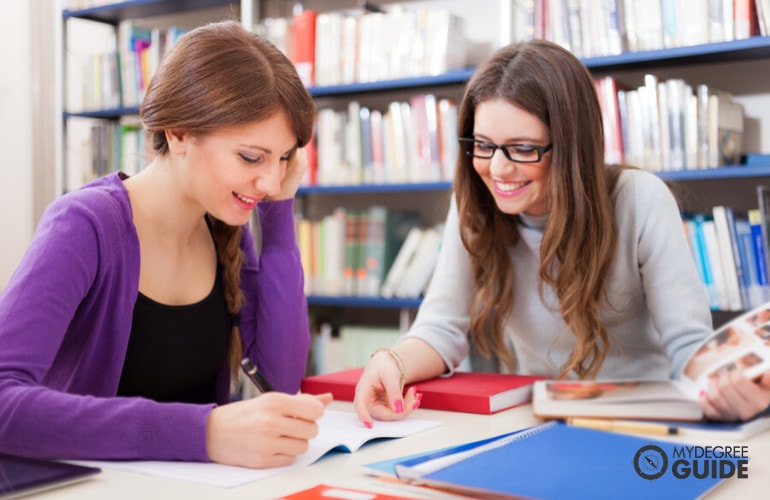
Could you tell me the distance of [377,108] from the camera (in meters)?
3.25

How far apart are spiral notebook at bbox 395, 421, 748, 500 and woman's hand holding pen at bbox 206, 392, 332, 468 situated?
0.43 ft

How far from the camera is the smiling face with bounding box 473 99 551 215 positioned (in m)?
1.48

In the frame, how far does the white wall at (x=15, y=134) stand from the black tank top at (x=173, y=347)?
258 centimetres

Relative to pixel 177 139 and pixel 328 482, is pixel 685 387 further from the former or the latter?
pixel 177 139

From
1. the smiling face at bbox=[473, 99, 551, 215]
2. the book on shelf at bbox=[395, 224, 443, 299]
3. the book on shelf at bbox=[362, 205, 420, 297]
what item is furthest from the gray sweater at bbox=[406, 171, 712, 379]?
the book on shelf at bbox=[362, 205, 420, 297]

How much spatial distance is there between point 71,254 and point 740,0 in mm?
1928

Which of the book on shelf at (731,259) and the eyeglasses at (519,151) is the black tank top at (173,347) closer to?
the eyeglasses at (519,151)

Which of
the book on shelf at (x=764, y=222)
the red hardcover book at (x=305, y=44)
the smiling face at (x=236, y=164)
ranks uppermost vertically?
the red hardcover book at (x=305, y=44)

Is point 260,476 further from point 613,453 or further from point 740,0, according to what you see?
point 740,0

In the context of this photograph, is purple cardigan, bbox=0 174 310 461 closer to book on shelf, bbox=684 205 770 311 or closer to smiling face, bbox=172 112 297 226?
smiling face, bbox=172 112 297 226

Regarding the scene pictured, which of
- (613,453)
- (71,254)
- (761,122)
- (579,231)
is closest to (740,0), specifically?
(761,122)

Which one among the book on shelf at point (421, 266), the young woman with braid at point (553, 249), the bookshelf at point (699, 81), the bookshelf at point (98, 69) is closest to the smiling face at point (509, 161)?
the young woman with braid at point (553, 249)

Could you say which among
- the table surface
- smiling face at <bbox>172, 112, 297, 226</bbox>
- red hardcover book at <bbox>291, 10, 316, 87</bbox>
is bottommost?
the table surface

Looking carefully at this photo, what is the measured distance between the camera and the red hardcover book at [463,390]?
4.17 feet
